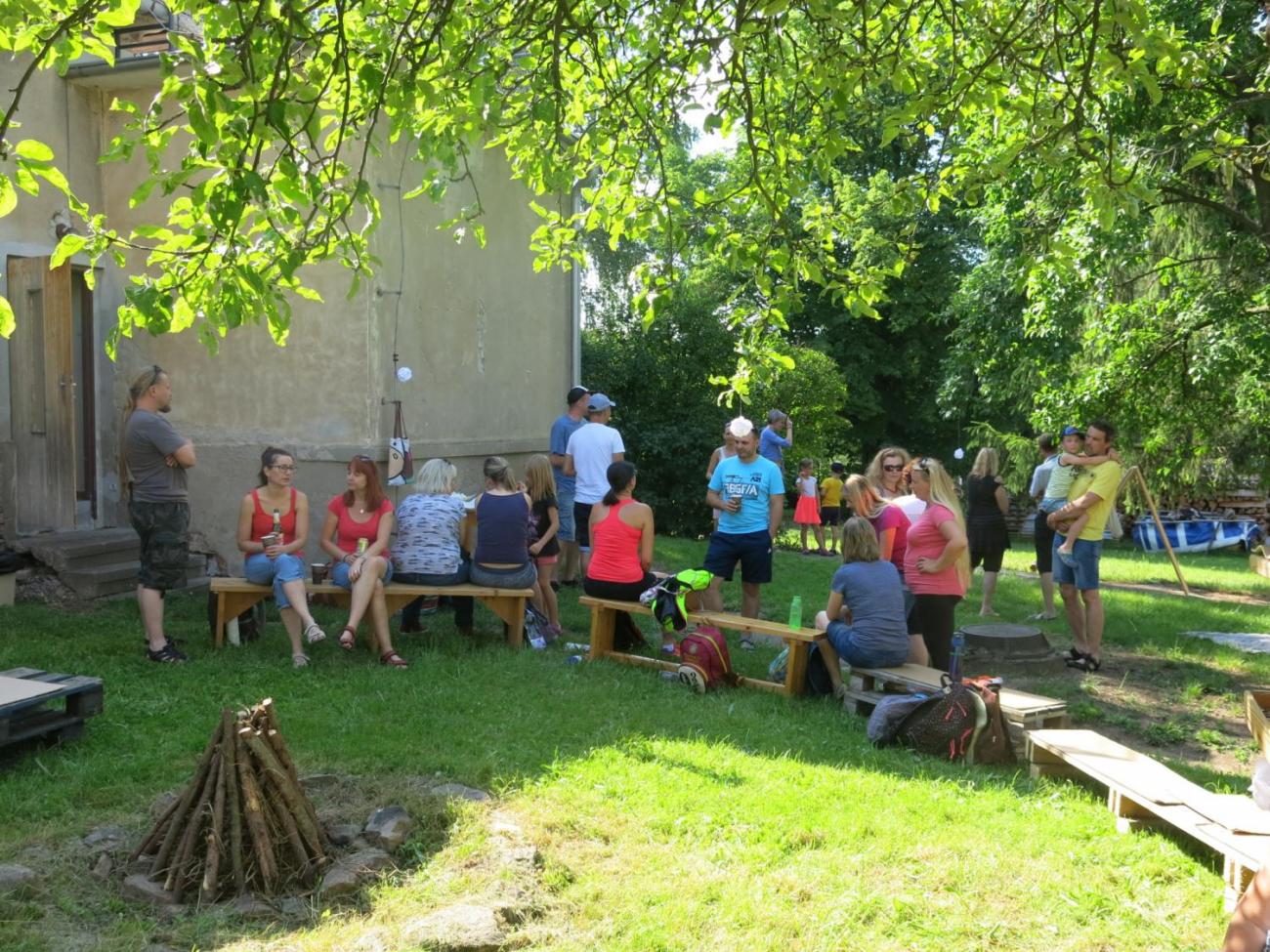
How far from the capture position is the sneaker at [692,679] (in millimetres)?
7379

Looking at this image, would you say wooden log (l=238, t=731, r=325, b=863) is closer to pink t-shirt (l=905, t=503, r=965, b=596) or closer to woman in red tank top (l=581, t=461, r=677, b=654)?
woman in red tank top (l=581, t=461, r=677, b=654)

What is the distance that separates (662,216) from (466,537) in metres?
3.33

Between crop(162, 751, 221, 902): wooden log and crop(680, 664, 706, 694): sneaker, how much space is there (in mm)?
3658

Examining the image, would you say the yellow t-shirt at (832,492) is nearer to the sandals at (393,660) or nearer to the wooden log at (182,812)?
the sandals at (393,660)

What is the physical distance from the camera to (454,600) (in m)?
9.24

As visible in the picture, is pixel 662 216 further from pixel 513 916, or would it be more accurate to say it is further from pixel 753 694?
pixel 513 916

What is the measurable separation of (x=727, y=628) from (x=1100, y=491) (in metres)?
3.08

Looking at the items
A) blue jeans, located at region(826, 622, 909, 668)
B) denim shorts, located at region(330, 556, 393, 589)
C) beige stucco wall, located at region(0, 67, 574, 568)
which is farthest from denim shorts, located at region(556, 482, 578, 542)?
blue jeans, located at region(826, 622, 909, 668)

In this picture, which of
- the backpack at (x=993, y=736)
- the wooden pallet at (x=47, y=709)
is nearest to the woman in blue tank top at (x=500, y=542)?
the wooden pallet at (x=47, y=709)

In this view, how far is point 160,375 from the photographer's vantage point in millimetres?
7574

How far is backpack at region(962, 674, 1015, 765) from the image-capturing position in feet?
20.0

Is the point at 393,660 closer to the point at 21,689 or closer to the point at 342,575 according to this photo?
the point at 342,575

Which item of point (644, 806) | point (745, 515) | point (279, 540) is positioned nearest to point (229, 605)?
point (279, 540)

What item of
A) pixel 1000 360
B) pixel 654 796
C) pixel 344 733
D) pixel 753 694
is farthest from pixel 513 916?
pixel 1000 360
